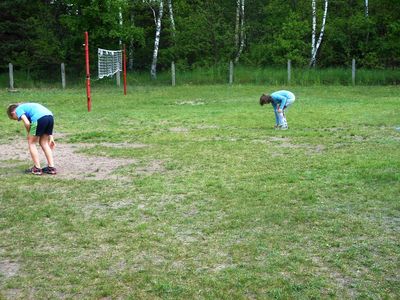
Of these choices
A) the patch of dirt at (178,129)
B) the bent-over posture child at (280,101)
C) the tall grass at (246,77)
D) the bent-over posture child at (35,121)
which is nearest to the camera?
the bent-over posture child at (35,121)

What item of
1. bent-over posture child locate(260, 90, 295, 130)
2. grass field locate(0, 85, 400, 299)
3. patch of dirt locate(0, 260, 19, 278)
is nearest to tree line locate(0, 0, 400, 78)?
bent-over posture child locate(260, 90, 295, 130)

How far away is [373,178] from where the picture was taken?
7.15 m

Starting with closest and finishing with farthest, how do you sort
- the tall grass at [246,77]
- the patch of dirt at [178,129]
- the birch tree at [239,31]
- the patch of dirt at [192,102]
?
the patch of dirt at [178,129] < the patch of dirt at [192,102] < the tall grass at [246,77] < the birch tree at [239,31]

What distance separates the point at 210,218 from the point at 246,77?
80.7 feet

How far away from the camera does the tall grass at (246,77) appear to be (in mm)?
28312

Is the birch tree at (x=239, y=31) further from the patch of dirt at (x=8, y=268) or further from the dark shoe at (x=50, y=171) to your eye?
the patch of dirt at (x=8, y=268)

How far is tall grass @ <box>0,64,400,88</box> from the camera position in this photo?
2831 cm

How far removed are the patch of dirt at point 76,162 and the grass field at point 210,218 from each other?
0.06 metres

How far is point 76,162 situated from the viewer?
29.6 feet

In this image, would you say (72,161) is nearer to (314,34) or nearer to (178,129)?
(178,129)

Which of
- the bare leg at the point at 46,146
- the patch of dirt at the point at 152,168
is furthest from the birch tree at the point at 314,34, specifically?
the bare leg at the point at 46,146

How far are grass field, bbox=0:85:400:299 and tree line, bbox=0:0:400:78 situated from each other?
2051 centimetres

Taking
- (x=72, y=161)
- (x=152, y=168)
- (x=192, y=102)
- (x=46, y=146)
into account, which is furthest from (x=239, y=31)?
(x=46, y=146)

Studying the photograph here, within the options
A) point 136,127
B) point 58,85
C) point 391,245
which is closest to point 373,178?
point 391,245
